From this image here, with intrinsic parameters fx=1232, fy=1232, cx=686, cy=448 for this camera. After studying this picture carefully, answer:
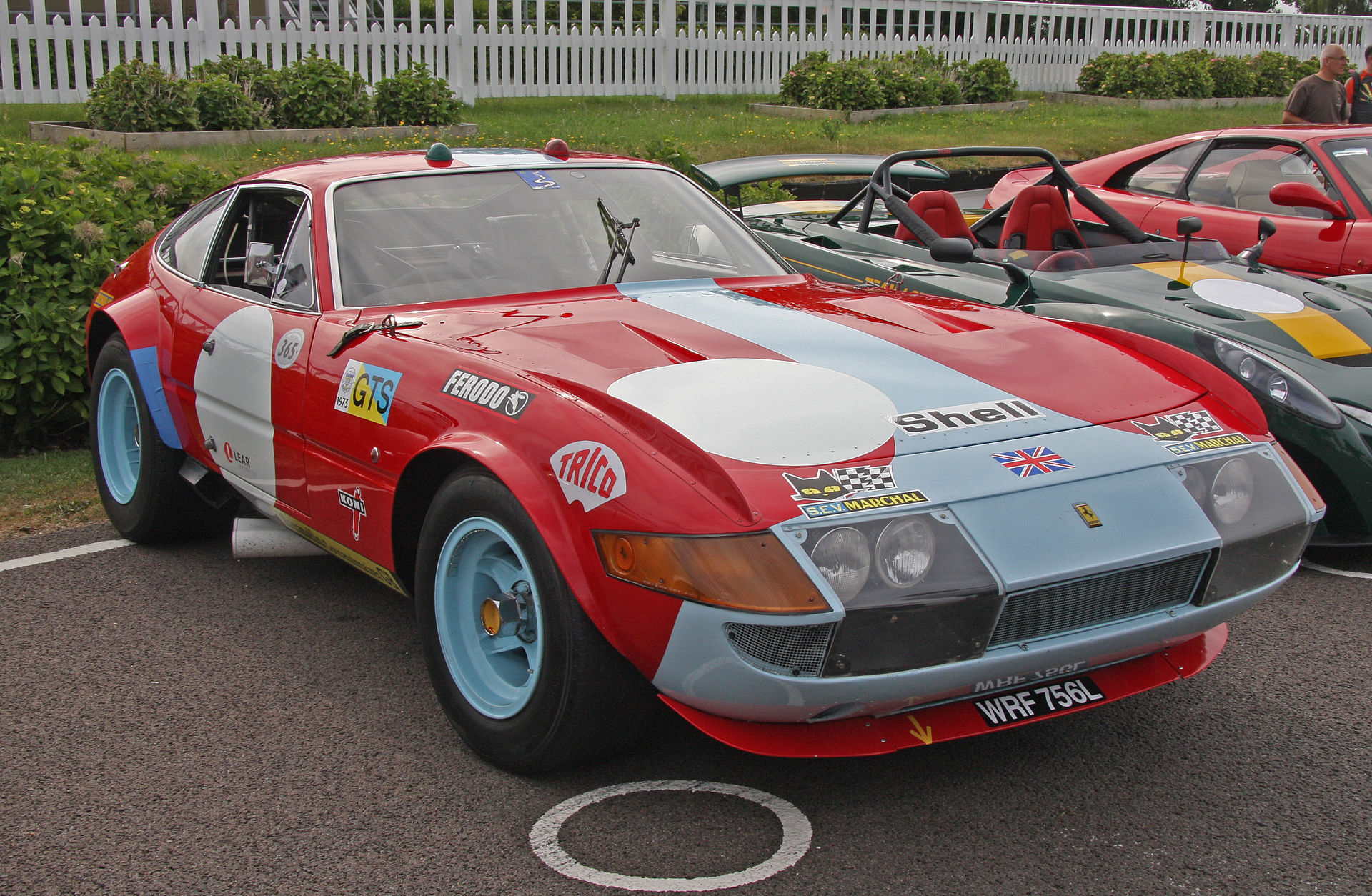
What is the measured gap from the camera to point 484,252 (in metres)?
3.60

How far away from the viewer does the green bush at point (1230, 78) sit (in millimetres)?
19875

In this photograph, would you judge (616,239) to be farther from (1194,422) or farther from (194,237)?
(1194,422)

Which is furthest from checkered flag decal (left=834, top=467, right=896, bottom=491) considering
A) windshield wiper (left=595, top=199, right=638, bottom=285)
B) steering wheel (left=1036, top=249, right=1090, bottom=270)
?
steering wheel (left=1036, top=249, right=1090, bottom=270)

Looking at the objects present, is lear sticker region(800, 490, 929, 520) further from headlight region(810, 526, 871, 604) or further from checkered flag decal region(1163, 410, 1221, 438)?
checkered flag decal region(1163, 410, 1221, 438)

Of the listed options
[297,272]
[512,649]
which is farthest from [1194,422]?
[297,272]

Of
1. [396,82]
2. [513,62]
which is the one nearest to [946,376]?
[396,82]

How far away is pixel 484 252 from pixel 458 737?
1426 mm

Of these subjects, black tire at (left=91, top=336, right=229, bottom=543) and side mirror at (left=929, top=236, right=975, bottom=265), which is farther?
side mirror at (left=929, top=236, right=975, bottom=265)

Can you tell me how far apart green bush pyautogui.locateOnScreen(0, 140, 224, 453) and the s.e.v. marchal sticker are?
476 centimetres

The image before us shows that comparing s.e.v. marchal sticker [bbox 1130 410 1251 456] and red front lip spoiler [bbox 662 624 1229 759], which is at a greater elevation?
s.e.v. marchal sticker [bbox 1130 410 1251 456]

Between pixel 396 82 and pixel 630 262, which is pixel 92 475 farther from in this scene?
pixel 396 82

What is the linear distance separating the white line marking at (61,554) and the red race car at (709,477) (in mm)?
922

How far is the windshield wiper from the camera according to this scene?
365cm

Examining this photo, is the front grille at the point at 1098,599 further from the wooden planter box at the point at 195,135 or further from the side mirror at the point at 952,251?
the wooden planter box at the point at 195,135
